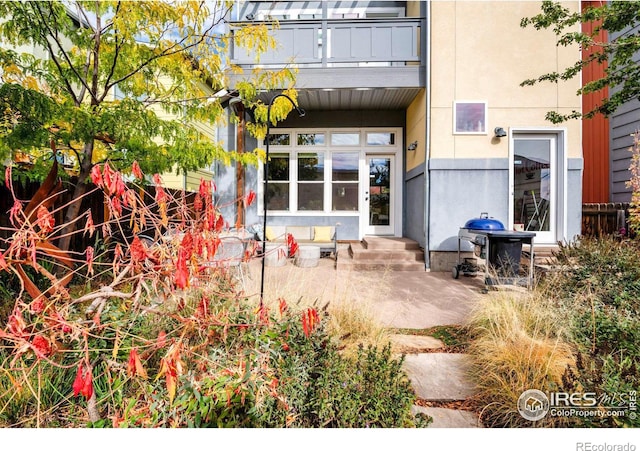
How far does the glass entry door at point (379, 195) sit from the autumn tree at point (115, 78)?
488cm

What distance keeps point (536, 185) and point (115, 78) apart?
7.20 meters

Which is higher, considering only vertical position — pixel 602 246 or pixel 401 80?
pixel 401 80

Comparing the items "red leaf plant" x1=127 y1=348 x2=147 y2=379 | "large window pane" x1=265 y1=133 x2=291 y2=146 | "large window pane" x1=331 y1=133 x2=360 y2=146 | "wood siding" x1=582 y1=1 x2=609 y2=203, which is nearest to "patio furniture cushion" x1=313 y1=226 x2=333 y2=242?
"large window pane" x1=331 y1=133 x2=360 y2=146

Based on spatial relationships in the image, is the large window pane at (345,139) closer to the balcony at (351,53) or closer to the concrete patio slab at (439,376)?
the balcony at (351,53)

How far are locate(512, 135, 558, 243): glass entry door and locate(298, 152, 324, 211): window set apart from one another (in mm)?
4410

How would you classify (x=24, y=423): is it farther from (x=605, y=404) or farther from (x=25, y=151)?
(x=605, y=404)

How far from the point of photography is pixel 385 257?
21.1 feet

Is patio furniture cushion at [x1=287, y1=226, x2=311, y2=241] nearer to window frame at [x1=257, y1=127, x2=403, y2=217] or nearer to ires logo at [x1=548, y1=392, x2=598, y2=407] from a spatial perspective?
window frame at [x1=257, y1=127, x2=403, y2=217]

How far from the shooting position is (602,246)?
3.98 m

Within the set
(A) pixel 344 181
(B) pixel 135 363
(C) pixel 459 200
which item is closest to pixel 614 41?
(C) pixel 459 200

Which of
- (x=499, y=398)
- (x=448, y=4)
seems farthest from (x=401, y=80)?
(x=499, y=398)

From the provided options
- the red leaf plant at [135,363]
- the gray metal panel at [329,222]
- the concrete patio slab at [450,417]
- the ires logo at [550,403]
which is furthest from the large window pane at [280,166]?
the red leaf plant at [135,363]

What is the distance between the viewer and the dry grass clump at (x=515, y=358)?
1920 mm
